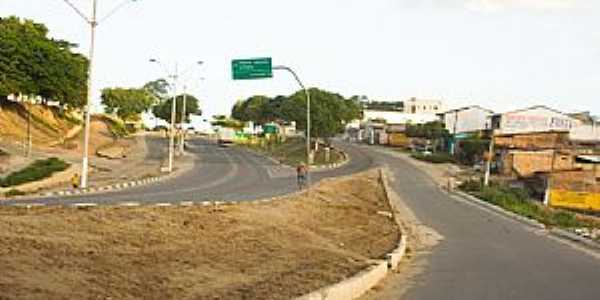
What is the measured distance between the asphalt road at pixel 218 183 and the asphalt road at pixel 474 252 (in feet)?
0.21

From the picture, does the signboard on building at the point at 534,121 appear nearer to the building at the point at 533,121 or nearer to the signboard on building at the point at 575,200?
the building at the point at 533,121

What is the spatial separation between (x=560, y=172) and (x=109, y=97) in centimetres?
9874

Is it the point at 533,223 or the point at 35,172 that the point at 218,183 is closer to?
the point at 35,172

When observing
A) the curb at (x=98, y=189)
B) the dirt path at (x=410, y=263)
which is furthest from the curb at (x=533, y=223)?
the curb at (x=98, y=189)

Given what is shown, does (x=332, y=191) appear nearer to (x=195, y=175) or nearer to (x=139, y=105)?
(x=195, y=175)

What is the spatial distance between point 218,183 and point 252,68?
31.6 feet

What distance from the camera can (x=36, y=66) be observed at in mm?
73500

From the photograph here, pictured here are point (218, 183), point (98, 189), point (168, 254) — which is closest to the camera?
point (168, 254)

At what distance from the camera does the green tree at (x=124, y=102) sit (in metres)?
145

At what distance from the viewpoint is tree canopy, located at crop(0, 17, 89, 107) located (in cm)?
6975

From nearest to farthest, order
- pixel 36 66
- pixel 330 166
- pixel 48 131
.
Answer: pixel 36 66 → pixel 48 131 → pixel 330 166

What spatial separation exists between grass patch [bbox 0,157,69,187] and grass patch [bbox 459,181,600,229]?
25708mm

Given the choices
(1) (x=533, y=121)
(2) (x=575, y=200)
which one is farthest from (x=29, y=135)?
(1) (x=533, y=121)

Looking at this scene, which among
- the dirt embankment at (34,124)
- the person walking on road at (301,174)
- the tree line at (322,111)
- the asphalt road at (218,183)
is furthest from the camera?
the tree line at (322,111)
